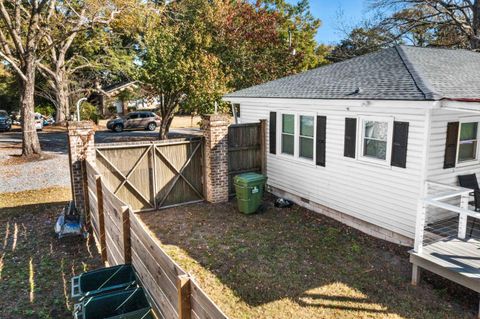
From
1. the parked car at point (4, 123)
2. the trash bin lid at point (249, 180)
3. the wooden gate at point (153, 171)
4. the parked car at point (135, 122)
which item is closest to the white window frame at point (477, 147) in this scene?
the trash bin lid at point (249, 180)

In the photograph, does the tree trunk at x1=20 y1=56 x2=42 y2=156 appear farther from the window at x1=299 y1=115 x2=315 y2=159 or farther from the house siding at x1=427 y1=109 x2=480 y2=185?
the house siding at x1=427 y1=109 x2=480 y2=185

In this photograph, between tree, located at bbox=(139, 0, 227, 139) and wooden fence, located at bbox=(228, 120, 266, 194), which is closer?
wooden fence, located at bbox=(228, 120, 266, 194)

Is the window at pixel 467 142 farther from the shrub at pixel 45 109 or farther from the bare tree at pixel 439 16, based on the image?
the shrub at pixel 45 109

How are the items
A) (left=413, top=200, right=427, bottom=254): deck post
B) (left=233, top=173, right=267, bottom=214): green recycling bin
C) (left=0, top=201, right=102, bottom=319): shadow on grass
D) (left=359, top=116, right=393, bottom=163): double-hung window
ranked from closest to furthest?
(left=0, top=201, right=102, bottom=319): shadow on grass
(left=413, top=200, right=427, bottom=254): deck post
(left=359, top=116, right=393, bottom=163): double-hung window
(left=233, top=173, right=267, bottom=214): green recycling bin

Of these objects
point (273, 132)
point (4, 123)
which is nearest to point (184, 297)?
point (273, 132)

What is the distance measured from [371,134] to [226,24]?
15.3m

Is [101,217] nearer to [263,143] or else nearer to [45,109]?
[263,143]

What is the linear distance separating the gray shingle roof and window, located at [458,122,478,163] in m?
0.79

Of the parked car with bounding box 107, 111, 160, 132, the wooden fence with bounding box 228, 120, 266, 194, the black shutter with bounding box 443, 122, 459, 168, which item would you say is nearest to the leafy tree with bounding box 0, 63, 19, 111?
the parked car with bounding box 107, 111, 160, 132

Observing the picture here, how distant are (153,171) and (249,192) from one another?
264 cm

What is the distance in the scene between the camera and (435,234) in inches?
269

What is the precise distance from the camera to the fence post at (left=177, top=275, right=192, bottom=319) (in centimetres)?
289

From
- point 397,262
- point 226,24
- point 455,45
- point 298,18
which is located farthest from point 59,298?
point 298,18

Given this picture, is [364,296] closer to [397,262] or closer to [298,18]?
[397,262]
